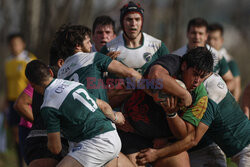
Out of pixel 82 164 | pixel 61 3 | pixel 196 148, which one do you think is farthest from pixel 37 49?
pixel 82 164

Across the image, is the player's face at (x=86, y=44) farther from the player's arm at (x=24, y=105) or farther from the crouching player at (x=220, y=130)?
the crouching player at (x=220, y=130)

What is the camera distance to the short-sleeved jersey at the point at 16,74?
26.5 ft

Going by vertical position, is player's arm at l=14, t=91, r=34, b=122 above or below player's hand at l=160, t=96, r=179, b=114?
below

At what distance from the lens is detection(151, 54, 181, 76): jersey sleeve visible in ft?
13.3

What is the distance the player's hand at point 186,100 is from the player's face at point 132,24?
1738mm

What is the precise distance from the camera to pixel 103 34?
6211 millimetres

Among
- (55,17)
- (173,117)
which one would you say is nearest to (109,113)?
(173,117)

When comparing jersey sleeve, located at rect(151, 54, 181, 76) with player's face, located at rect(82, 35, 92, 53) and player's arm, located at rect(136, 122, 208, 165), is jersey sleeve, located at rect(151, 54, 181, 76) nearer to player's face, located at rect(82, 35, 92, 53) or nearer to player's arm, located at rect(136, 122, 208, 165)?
player's arm, located at rect(136, 122, 208, 165)

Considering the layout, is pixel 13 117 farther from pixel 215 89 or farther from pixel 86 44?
pixel 215 89

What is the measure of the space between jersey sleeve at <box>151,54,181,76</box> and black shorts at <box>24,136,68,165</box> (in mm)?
1402

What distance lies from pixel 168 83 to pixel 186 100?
10.6 inches

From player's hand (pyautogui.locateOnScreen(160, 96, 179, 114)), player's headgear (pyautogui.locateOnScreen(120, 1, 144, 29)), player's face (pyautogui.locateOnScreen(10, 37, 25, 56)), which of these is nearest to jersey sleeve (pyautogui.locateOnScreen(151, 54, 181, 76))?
player's hand (pyautogui.locateOnScreen(160, 96, 179, 114))

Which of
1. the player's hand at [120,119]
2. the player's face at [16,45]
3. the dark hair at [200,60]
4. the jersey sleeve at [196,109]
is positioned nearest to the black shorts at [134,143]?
the player's hand at [120,119]

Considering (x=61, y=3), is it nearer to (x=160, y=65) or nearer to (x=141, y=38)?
(x=141, y=38)
